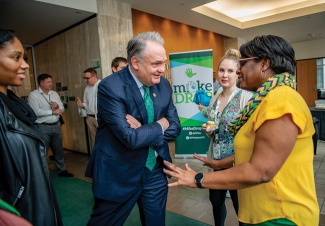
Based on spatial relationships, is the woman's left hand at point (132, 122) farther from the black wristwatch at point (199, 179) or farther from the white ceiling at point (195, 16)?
the white ceiling at point (195, 16)

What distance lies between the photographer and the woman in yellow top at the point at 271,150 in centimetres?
86

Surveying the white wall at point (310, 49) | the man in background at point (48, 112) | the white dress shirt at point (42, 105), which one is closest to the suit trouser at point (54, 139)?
the man in background at point (48, 112)

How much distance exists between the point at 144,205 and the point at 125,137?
0.50 metres

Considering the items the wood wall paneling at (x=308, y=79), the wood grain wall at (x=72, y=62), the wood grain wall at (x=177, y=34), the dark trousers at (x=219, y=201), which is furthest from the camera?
the wood wall paneling at (x=308, y=79)

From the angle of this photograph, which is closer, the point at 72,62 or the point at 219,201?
the point at 219,201

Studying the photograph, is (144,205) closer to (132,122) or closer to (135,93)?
(132,122)

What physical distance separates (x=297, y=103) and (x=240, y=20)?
28.5 ft

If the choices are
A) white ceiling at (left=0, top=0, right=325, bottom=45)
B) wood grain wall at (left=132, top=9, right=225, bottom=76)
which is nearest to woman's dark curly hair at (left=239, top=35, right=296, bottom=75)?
white ceiling at (left=0, top=0, right=325, bottom=45)

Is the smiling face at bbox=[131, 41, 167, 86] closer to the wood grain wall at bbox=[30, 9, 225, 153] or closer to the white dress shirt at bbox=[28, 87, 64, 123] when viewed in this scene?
the white dress shirt at bbox=[28, 87, 64, 123]

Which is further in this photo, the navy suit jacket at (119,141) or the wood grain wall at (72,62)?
the wood grain wall at (72,62)

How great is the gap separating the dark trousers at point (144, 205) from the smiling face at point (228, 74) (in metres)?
0.94

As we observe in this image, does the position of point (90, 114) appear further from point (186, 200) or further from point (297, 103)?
point (297, 103)

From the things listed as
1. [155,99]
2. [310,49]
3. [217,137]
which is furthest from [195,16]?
[310,49]

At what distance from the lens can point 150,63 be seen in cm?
134
